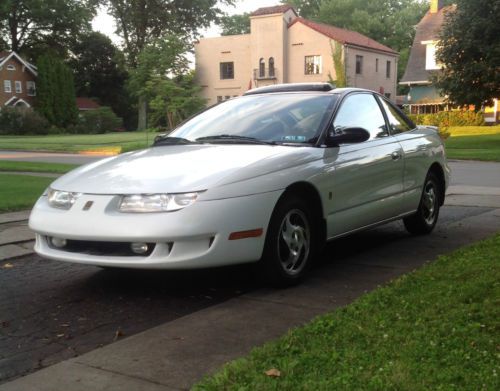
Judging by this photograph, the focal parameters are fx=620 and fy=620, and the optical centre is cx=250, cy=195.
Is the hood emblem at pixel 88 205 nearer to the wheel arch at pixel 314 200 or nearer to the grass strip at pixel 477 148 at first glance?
the wheel arch at pixel 314 200

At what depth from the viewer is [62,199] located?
15.5 ft

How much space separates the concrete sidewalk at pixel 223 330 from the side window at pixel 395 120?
1232mm

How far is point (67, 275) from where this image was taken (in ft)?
17.9

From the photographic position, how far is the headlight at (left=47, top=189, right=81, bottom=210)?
4.63 metres

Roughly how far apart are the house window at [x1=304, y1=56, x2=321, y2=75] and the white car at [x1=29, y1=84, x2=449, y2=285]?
4547cm

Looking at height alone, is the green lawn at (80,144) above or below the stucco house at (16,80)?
below

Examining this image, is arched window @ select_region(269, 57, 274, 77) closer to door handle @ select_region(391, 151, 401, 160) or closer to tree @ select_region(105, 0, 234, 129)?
tree @ select_region(105, 0, 234, 129)

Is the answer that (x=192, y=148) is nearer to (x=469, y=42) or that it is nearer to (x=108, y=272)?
(x=108, y=272)

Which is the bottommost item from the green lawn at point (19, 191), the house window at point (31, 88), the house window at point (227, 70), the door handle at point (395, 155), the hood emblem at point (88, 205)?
the green lawn at point (19, 191)

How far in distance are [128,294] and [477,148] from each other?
2230 centimetres

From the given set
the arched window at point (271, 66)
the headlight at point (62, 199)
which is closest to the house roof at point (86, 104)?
the arched window at point (271, 66)

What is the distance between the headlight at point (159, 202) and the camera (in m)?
4.28

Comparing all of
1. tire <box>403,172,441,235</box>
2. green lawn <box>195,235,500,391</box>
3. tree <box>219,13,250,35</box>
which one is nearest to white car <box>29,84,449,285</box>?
tire <box>403,172,441,235</box>

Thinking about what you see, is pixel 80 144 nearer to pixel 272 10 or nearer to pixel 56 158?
pixel 56 158
